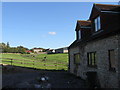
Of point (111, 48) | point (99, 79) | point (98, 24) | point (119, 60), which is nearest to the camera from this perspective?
point (119, 60)

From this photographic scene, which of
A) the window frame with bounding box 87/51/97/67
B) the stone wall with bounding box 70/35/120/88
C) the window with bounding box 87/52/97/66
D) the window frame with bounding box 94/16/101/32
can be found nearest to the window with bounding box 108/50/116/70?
the stone wall with bounding box 70/35/120/88

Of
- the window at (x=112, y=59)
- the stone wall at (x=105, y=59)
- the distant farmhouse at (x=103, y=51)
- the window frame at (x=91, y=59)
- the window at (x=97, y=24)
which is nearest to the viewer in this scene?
the stone wall at (x=105, y=59)

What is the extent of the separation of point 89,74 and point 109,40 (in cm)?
309

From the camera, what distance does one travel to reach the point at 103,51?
34.6ft

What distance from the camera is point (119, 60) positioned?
8.66 metres

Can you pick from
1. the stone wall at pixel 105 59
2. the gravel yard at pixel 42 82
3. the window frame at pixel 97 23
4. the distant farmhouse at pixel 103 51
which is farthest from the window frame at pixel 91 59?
the window frame at pixel 97 23

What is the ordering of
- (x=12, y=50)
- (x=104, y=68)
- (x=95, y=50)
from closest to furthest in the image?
1. (x=104, y=68)
2. (x=95, y=50)
3. (x=12, y=50)

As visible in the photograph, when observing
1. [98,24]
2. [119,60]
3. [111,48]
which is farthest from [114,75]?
[98,24]

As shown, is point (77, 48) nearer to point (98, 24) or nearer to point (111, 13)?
point (98, 24)

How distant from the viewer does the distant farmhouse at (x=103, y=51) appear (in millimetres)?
9047

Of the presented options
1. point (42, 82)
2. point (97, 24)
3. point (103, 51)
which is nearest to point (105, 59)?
point (103, 51)

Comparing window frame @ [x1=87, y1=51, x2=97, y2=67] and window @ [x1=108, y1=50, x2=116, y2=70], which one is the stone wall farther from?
window frame @ [x1=87, y1=51, x2=97, y2=67]

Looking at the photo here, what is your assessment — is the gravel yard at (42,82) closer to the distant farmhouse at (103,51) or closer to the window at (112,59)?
the distant farmhouse at (103,51)

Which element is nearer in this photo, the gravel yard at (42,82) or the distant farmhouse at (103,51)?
the distant farmhouse at (103,51)
